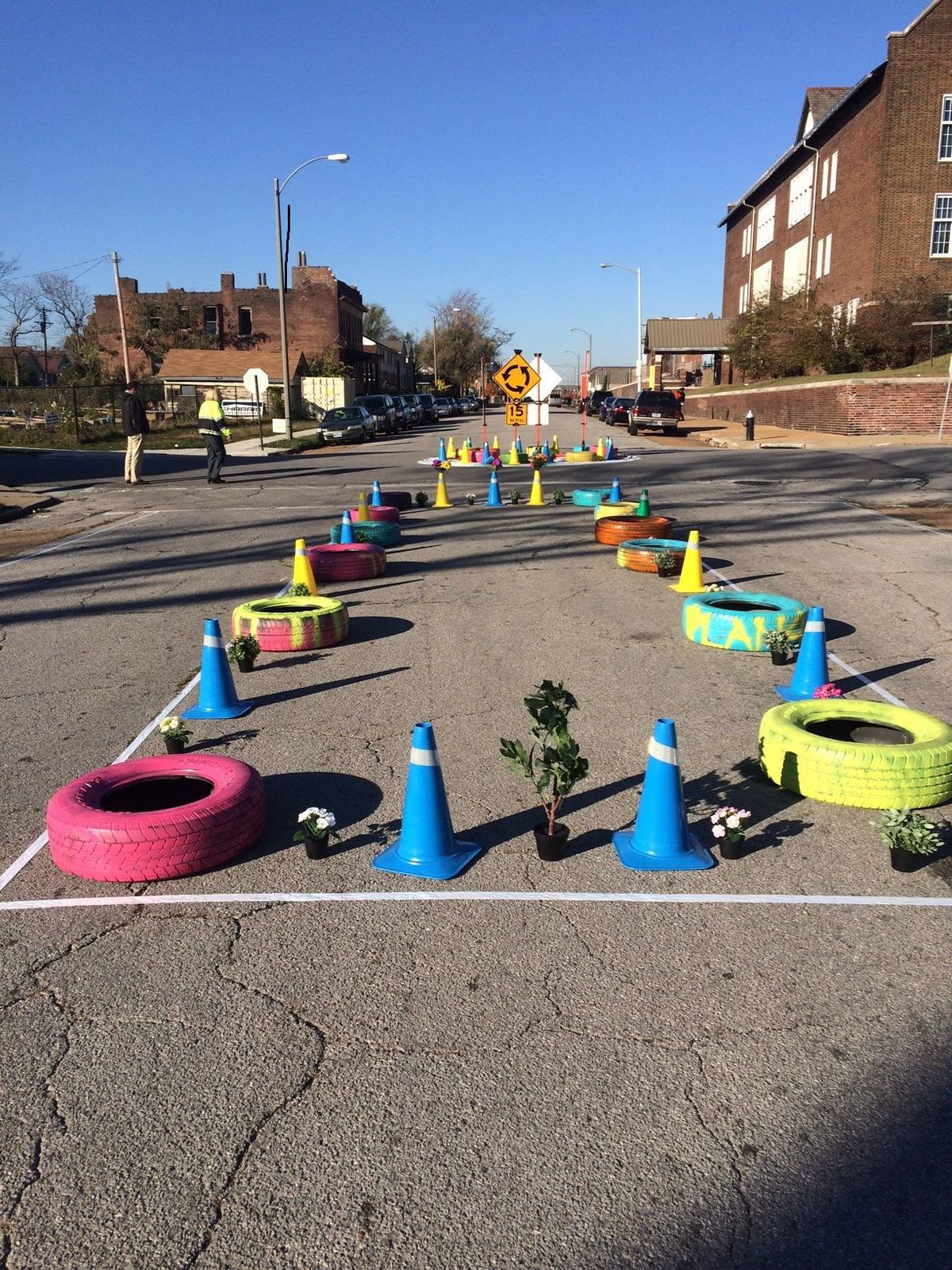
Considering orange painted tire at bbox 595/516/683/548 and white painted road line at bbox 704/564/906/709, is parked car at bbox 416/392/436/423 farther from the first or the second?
white painted road line at bbox 704/564/906/709

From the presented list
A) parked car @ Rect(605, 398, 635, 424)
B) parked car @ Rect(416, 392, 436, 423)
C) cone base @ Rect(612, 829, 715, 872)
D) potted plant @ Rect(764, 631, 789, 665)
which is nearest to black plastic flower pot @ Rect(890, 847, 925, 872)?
cone base @ Rect(612, 829, 715, 872)

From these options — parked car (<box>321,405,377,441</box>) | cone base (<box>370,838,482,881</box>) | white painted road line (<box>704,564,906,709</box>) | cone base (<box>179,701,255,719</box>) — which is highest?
parked car (<box>321,405,377,441</box>)

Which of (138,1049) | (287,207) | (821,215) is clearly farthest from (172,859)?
(821,215)

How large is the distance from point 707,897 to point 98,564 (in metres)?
10.9

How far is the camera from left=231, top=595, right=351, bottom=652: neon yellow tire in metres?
8.56

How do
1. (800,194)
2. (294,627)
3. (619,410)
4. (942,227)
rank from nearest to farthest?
(294,627) → (942,227) → (619,410) → (800,194)

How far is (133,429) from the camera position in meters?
22.3

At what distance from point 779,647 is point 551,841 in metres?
4.06

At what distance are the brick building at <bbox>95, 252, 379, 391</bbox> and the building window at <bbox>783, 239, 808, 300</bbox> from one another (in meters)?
34.7

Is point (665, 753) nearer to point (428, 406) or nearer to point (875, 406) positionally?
point (875, 406)

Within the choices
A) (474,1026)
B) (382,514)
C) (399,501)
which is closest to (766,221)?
(399,501)

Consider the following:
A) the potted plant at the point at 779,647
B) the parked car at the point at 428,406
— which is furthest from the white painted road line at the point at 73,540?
the parked car at the point at 428,406

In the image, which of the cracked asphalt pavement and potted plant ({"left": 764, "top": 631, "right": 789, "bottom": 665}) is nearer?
the cracked asphalt pavement

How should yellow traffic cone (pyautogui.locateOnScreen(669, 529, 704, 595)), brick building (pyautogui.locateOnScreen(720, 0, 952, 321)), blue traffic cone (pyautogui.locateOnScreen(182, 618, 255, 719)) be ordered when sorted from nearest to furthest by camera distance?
1. blue traffic cone (pyautogui.locateOnScreen(182, 618, 255, 719))
2. yellow traffic cone (pyautogui.locateOnScreen(669, 529, 704, 595))
3. brick building (pyautogui.locateOnScreen(720, 0, 952, 321))
